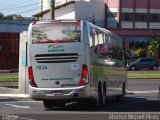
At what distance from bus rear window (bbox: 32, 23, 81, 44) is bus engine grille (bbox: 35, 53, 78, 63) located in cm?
52

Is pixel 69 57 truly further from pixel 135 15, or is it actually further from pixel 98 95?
pixel 135 15

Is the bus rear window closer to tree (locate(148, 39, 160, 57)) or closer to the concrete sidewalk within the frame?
the concrete sidewalk

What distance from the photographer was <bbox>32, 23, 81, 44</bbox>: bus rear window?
66.9 ft

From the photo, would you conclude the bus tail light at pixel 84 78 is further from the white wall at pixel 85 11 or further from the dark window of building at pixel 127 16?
the dark window of building at pixel 127 16

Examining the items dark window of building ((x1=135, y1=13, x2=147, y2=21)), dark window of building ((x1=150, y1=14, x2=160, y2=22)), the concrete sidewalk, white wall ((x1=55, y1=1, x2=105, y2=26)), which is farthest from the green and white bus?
dark window of building ((x1=150, y1=14, x2=160, y2=22))

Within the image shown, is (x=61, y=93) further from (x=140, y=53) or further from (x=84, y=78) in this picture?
(x=140, y=53)

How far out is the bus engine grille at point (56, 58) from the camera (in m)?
20.2

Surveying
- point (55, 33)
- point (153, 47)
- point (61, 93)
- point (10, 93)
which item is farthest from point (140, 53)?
point (61, 93)

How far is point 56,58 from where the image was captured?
20.3 m

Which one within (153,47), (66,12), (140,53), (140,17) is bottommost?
(140,53)

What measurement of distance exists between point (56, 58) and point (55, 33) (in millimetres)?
947

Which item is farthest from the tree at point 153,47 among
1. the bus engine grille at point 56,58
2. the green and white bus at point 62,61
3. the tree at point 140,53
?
the bus engine grille at point 56,58

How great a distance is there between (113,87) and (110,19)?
224 feet

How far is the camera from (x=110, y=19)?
92.9 metres
